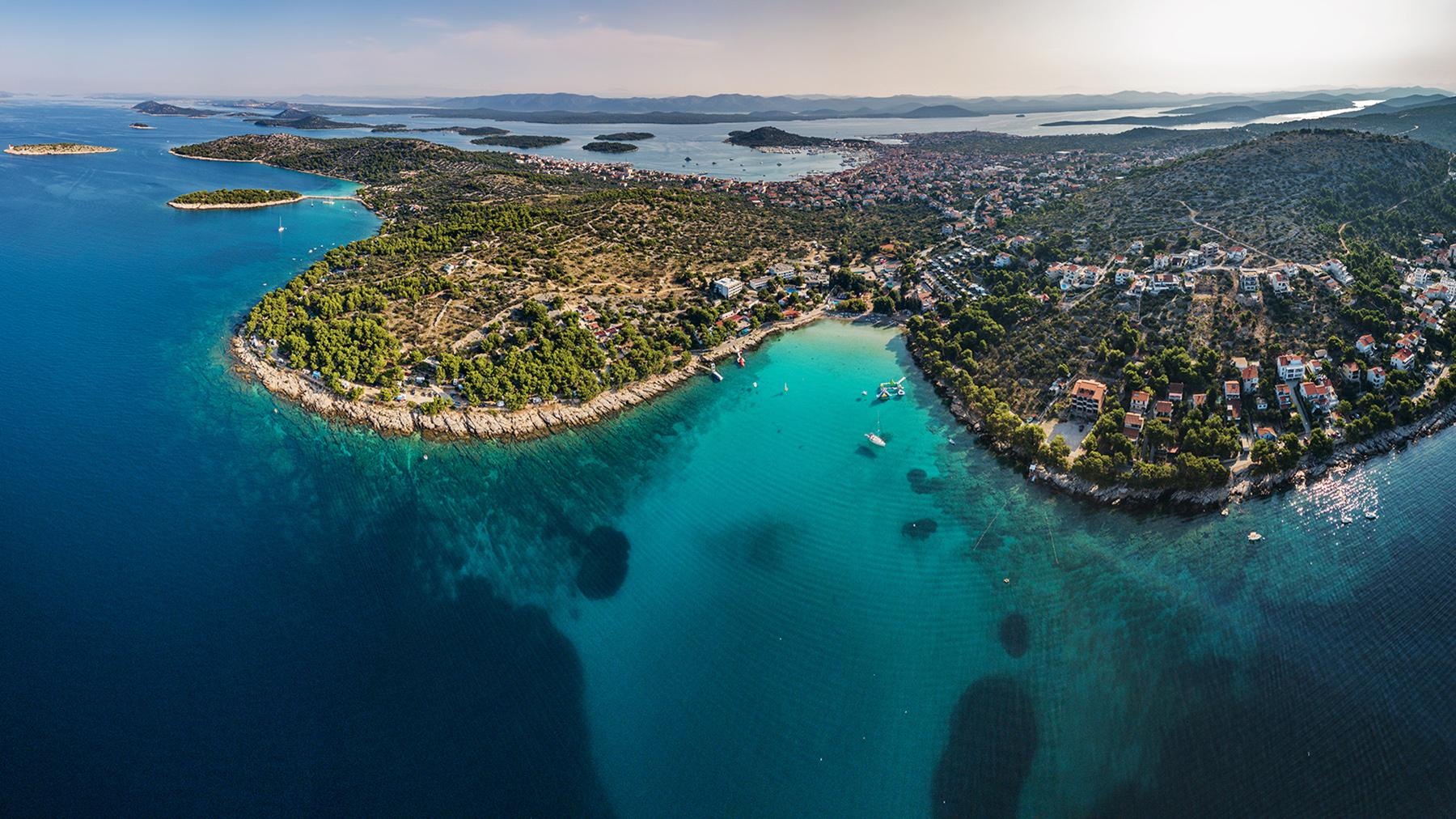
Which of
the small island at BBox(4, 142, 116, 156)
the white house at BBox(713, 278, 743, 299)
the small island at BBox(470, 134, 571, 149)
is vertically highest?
the small island at BBox(470, 134, 571, 149)

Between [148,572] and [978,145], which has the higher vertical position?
[978,145]

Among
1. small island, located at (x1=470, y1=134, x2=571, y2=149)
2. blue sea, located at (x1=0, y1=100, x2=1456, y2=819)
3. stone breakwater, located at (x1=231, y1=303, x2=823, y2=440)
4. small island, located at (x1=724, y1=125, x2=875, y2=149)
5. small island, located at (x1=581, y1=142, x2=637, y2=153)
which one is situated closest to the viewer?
blue sea, located at (x1=0, y1=100, x2=1456, y2=819)

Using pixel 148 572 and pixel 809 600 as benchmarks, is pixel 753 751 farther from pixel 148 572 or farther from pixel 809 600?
pixel 148 572

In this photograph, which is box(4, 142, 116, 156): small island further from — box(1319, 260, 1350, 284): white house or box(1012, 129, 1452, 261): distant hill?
box(1319, 260, 1350, 284): white house

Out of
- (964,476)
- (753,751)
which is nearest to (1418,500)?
(964,476)

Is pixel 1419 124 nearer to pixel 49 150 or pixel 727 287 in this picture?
pixel 727 287

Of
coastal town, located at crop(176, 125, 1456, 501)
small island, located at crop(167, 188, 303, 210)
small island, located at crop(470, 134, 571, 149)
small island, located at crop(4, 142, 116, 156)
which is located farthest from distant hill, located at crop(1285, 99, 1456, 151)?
small island, located at crop(4, 142, 116, 156)

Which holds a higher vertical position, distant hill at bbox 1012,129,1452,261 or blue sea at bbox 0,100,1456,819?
distant hill at bbox 1012,129,1452,261
